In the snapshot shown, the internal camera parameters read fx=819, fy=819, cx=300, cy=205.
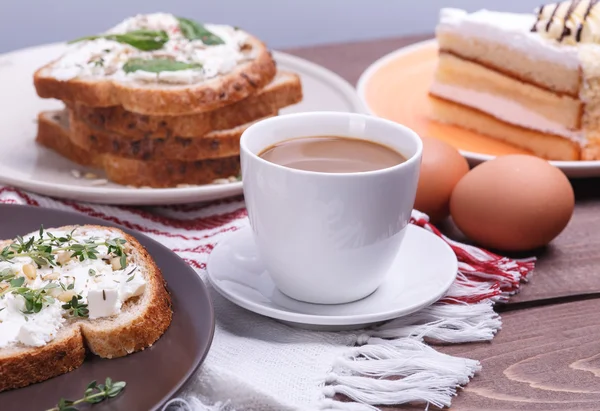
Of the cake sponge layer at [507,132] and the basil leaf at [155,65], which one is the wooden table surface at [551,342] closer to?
the cake sponge layer at [507,132]

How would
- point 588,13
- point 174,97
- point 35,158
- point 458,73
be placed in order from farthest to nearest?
point 458,73 → point 588,13 → point 35,158 → point 174,97

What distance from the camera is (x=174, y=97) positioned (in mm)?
2229

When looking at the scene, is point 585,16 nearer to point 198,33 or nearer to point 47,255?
point 198,33

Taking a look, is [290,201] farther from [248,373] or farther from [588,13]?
[588,13]

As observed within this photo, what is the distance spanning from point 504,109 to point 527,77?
0.15 meters

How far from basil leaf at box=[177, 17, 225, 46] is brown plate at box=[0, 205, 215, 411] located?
1094mm

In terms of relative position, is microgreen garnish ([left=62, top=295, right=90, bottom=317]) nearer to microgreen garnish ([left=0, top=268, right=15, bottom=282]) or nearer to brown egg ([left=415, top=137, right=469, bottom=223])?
microgreen garnish ([left=0, top=268, right=15, bottom=282])

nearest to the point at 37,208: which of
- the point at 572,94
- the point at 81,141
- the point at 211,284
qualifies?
the point at 211,284

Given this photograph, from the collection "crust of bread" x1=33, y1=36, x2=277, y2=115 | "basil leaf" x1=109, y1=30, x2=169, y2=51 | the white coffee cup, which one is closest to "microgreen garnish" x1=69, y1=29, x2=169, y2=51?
"basil leaf" x1=109, y1=30, x2=169, y2=51

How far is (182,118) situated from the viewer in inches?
89.2

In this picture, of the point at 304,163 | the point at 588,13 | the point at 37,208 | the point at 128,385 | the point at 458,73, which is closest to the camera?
the point at 128,385

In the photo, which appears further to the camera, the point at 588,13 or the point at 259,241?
the point at 588,13

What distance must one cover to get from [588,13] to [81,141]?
5.26 feet

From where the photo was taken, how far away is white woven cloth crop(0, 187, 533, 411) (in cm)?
142
